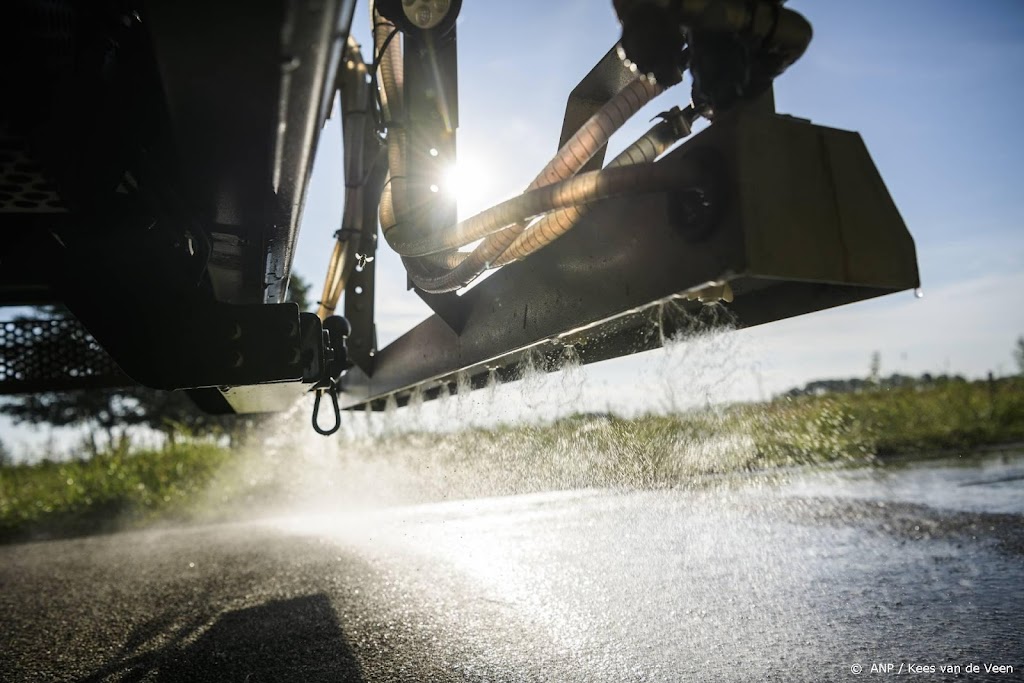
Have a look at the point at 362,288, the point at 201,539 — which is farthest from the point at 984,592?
the point at 201,539

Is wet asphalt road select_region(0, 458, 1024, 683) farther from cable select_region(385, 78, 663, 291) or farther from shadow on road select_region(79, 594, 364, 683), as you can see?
cable select_region(385, 78, 663, 291)

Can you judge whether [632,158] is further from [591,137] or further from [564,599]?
[564,599]

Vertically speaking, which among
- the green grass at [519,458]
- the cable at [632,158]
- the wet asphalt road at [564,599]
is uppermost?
the cable at [632,158]

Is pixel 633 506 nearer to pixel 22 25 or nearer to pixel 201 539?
pixel 201 539

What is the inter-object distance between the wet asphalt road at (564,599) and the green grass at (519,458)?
0.96ft

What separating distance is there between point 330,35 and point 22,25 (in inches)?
26.5

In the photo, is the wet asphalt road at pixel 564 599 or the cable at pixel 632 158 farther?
the wet asphalt road at pixel 564 599

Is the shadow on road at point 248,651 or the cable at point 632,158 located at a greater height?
the cable at point 632,158

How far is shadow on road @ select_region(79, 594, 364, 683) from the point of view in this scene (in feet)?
7.77

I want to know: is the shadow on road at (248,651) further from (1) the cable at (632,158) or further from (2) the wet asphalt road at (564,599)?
(1) the cable at (632,158)

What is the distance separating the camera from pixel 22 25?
1.21m

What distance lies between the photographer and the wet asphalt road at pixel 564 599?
230 cm

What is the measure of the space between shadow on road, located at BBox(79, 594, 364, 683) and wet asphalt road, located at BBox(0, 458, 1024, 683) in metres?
0.01

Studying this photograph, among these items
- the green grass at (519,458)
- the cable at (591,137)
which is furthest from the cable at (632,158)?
the green grass at (519,458)
